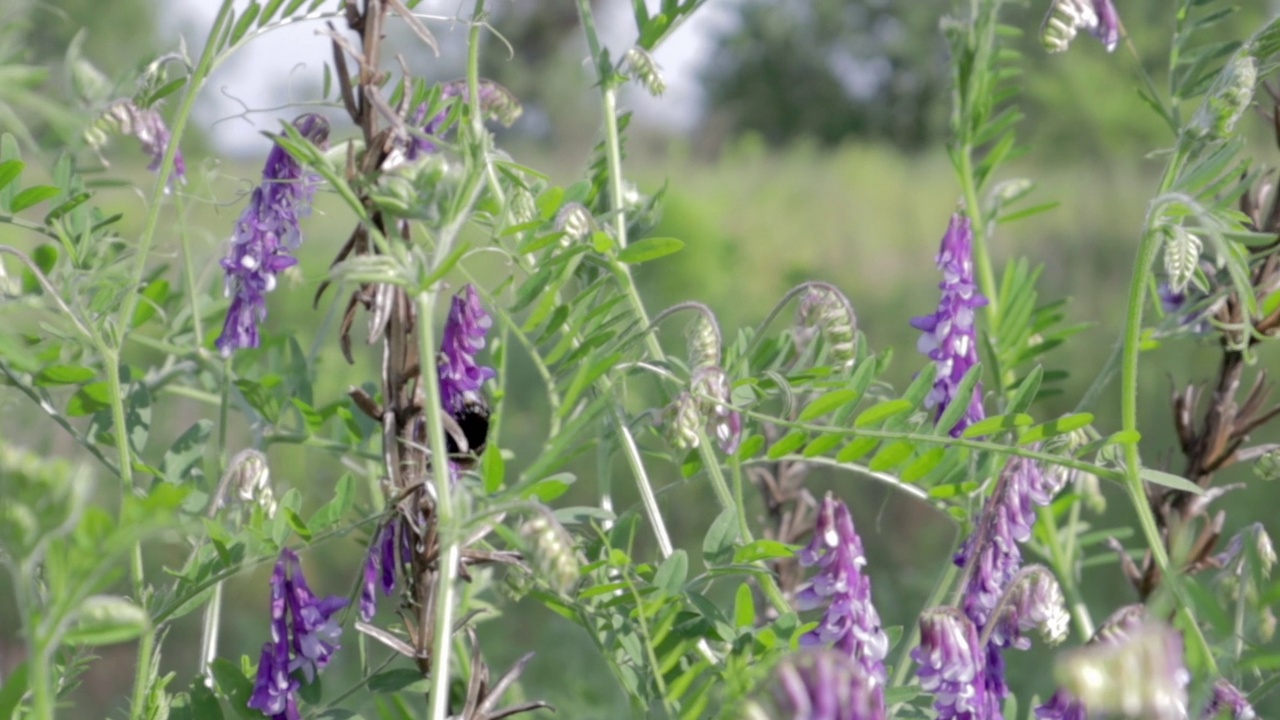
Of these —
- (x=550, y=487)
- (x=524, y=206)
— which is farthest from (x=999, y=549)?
(x=524, y=206)

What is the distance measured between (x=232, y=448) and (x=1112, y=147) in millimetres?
10713

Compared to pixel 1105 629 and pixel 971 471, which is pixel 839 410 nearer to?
pixel 971 471

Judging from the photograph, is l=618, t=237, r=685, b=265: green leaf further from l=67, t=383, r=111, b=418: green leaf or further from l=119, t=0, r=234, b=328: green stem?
l=67, t=383, r=111, b=418: green leaf

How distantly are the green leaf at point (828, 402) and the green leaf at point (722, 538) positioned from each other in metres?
0.09

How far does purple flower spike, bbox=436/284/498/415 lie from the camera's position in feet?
2.91

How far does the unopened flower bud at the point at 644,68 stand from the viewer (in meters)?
1.05

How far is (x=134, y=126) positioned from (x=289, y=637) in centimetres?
47

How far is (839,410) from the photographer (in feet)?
3.15

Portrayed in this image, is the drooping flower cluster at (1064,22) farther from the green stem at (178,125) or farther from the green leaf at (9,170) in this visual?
the green leaf at (9,170)

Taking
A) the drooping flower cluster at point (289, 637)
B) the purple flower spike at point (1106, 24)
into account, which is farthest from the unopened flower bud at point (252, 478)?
the purple flower spike at point (1106, 24)

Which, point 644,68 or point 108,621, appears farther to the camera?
point 644,68

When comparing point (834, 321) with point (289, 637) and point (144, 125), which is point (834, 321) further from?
point (144, 125)

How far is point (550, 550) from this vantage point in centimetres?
64

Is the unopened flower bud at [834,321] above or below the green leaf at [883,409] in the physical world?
above
